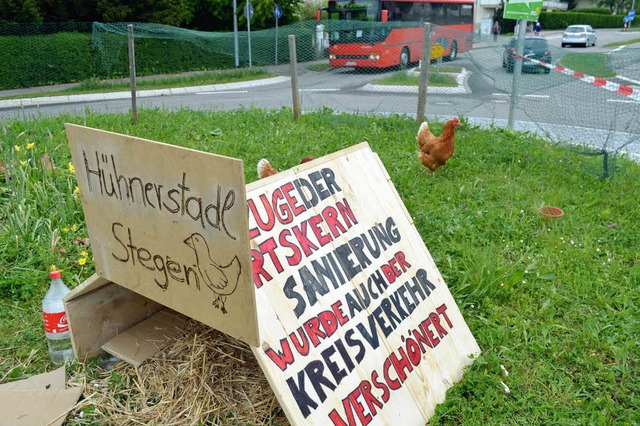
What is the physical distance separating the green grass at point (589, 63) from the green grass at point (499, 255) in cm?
97

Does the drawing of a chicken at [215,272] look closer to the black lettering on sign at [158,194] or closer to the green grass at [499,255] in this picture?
the black lettering on sign at [158,194]

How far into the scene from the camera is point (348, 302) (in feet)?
8.36

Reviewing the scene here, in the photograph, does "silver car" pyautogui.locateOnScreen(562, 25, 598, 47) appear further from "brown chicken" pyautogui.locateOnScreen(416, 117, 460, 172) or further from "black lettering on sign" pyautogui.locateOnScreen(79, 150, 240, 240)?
"black lettering on sign" pyautogui.locateOnScreen(79, 150, 240, 240)

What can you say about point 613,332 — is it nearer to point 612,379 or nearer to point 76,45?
point 612,379

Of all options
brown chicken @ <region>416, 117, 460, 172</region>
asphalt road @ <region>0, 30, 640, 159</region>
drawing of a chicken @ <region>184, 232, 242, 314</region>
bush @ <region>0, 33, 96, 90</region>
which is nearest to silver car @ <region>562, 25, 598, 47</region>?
asphalt road @ <region>0, 30, 640, 159</region>

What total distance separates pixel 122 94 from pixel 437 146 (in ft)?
41.2

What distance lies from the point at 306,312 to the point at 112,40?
1441 centimetres

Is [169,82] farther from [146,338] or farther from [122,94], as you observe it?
[146,338]

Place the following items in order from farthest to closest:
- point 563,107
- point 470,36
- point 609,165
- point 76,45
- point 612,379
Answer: point 76,45 → point 470,36 → point 563,107 → point 609,165 → point 612,379

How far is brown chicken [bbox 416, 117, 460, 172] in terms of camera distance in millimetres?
5441

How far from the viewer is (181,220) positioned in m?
2.12

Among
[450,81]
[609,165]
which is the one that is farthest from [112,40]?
[609,165]

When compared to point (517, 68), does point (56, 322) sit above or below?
below

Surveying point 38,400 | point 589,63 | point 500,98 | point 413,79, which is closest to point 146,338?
point 38,400
